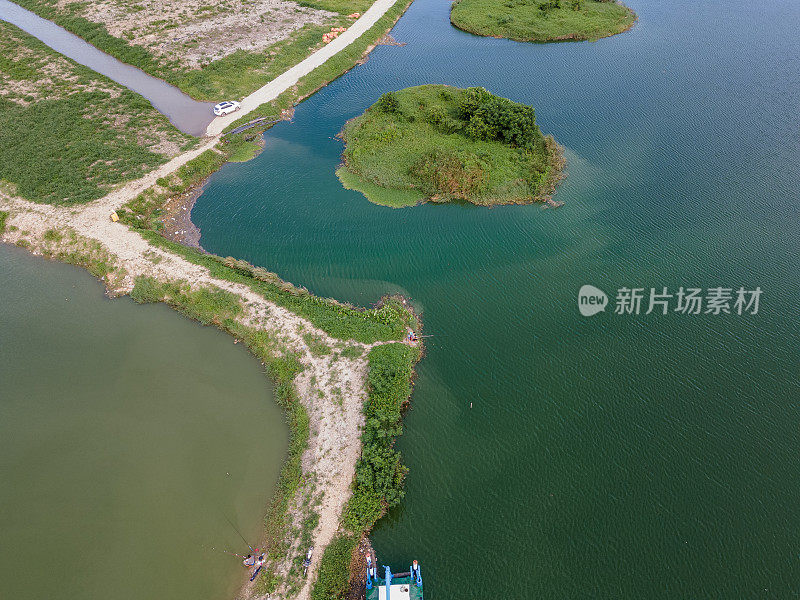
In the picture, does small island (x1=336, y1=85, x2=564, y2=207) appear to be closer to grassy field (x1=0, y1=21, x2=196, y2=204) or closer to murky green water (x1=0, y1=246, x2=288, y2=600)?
grassy field (x1=0, y1=21, x2=196, y2=204)

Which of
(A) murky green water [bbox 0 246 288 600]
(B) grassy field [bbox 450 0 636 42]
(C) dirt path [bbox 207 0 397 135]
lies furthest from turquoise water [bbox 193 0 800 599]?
(B) grassy field [bbox 450 0 636 42]

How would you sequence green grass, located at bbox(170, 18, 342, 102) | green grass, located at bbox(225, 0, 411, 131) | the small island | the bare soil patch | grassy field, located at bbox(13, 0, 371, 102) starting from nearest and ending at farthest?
the small island, green grass, located at bbox(225, 0, 411, 131), green grass, located at bbox(170, 18, 342, 102), grassy field, located at bbox(13, 0, 371, 102), the bare soil patch

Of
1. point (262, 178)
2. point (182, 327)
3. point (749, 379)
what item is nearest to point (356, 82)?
point (262, 178)

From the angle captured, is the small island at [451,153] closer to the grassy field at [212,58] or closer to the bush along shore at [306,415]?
the bush along shore at [306,415]

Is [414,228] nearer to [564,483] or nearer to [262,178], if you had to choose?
[262,178]
